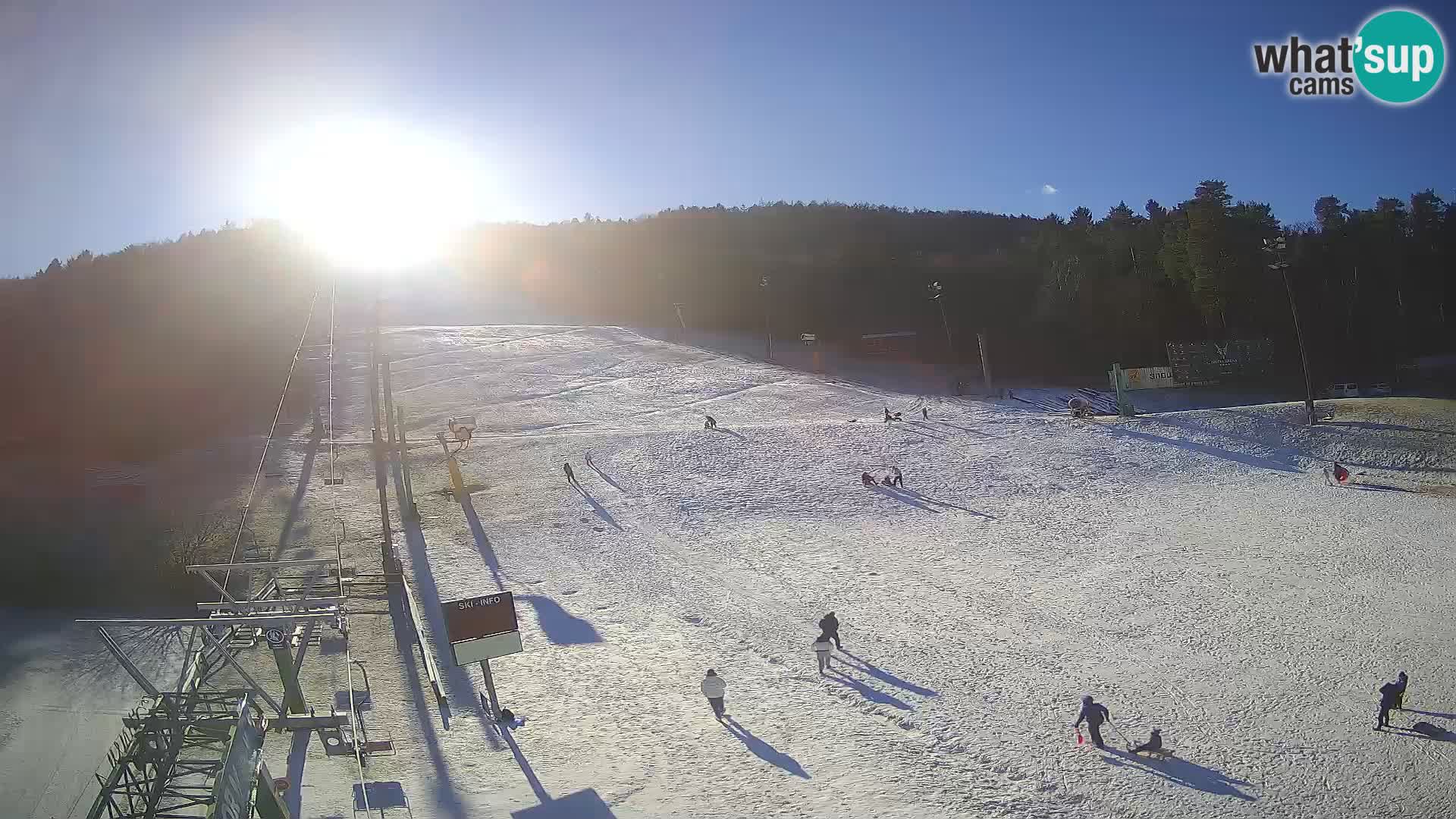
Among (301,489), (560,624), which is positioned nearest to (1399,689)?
(560,624)

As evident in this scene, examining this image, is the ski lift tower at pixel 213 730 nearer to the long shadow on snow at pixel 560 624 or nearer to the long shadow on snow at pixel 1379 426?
the long shadow on snow at pixel 560 624

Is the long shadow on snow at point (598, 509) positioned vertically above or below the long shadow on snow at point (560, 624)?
above

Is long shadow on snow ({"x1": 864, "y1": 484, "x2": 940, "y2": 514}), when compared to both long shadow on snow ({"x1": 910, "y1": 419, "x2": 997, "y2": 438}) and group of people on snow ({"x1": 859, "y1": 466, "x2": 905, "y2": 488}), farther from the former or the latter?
long shadow on snow ({"x1": 910, "y1": 419, "x2": 997, "y2": 438})

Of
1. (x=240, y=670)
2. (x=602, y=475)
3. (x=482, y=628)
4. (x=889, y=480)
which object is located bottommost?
(x=889, y=480)

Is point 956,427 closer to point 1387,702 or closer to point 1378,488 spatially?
point 1378,488

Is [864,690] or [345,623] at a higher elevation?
[345,623]

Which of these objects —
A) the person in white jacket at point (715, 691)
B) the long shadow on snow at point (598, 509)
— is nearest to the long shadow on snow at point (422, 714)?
the person in white jacket at point (715, 691)
